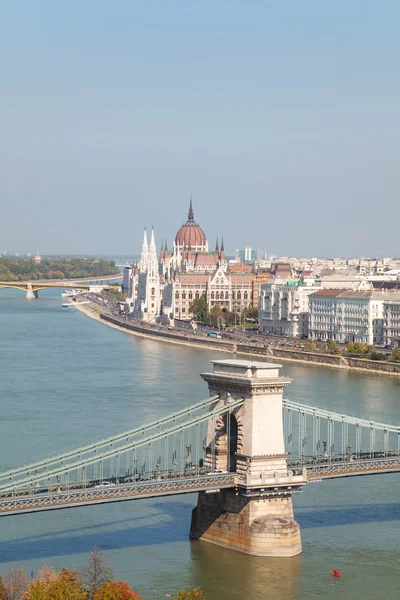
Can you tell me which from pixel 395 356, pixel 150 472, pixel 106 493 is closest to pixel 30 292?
pixel 395 356

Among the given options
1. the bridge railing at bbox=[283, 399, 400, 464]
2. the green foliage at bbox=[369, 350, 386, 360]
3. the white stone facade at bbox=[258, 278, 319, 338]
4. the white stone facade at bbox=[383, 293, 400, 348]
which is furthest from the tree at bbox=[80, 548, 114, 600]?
the white stone facade at bbox=[258, 278, 319, 338]

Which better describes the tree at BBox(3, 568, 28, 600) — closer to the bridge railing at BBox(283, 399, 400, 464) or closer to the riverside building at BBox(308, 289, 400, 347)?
the bridge railing at BBox(283, 399, 400, 464)

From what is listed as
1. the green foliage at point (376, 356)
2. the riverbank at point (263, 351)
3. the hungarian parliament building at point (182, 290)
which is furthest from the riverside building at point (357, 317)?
the hungarian parliament building at point (182, 290)

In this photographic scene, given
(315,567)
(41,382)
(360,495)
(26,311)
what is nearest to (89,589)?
(315,567)

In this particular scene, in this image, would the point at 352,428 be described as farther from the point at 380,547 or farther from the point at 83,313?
the point at 83,313

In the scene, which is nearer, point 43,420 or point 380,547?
point 380,547

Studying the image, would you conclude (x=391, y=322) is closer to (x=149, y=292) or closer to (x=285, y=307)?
(x=285, y=307)
